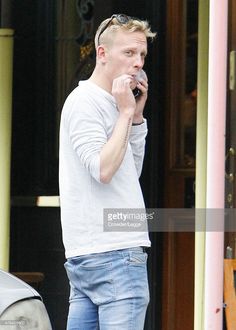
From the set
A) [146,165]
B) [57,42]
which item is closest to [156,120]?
[146,165]

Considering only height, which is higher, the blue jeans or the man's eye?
the man's eye

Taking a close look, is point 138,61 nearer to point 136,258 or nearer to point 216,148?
point 216,148

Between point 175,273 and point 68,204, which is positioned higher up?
point 68,204

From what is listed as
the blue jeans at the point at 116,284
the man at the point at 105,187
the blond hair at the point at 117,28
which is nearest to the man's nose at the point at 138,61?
the man at the point at 105,187

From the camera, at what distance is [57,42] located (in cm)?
718

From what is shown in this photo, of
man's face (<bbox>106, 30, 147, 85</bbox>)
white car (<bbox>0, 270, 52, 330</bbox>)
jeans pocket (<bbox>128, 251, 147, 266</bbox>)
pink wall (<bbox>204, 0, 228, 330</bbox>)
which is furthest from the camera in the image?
pink wall (<bbox>204, 0, 228, 330</bbox>)

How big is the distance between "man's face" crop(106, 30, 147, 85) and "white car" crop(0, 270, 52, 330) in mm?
978

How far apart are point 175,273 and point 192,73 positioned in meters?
1.28

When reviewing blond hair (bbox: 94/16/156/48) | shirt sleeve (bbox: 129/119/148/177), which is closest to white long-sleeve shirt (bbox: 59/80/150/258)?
shirt sleeve (bbox: 129/119/148/177)

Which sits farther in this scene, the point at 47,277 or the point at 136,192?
the point at 47,277

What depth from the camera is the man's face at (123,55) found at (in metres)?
4.66

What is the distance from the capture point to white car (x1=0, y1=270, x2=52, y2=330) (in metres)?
4.34

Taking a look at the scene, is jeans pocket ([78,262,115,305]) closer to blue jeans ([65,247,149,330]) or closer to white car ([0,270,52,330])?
blue jeans ([65,247,149,330])

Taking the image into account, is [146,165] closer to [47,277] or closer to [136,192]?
[47,277]
